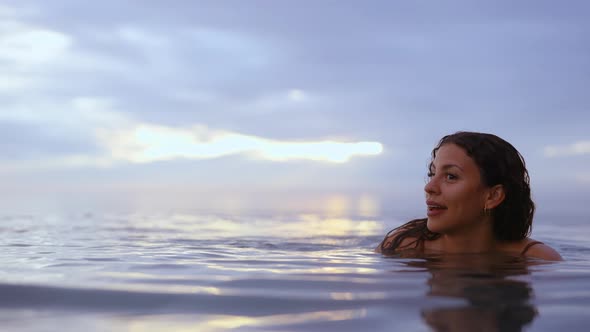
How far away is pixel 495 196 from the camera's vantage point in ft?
15.8

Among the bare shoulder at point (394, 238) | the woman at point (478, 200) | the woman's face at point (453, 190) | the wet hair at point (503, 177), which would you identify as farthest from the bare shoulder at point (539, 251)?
the bare shoulder at point (394, 238)

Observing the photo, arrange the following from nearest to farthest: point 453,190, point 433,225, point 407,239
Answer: point 453,190 → point 433,225 → point 407,239

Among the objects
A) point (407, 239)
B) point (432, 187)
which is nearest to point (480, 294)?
point (432, 187)

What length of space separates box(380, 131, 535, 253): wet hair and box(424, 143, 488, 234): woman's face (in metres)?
0.08

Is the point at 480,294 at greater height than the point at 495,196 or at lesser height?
lesser

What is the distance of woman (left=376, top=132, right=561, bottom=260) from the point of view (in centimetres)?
464

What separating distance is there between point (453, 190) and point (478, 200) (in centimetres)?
28

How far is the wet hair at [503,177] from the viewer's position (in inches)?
185

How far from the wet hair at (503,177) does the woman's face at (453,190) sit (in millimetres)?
78

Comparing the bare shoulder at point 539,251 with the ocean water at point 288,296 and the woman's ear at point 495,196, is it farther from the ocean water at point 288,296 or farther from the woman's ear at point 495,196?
the ocean water at point 288,296

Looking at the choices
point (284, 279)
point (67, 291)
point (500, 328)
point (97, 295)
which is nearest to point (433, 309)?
point (500, 328)

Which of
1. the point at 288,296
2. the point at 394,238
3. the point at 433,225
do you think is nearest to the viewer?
the point at 288,296

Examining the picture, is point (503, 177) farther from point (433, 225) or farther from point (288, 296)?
point (288, 296)

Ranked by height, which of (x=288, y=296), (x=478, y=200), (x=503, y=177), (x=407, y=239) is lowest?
(x=288, y=296)
